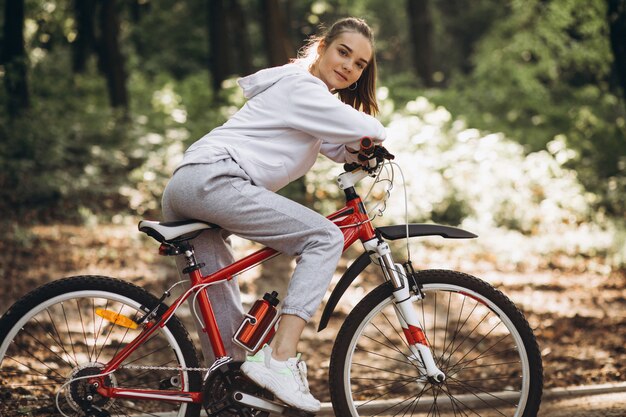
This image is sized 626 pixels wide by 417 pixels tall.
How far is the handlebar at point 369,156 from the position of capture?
3.18 metres

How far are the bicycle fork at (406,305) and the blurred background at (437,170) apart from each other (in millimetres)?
1540

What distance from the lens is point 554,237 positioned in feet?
30.5

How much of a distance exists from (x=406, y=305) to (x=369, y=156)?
0.67m

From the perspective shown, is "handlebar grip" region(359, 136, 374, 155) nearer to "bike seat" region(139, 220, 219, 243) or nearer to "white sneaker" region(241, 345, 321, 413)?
"bike seat" region(139, 220, 219, 243)

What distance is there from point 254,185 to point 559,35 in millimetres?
18354

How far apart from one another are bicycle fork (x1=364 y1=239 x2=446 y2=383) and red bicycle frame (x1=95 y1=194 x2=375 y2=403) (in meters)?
0.08

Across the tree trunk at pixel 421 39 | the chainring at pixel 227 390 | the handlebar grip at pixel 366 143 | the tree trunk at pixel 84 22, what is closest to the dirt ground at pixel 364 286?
the chainring at pixel 227 390

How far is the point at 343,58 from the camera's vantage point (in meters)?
3.44

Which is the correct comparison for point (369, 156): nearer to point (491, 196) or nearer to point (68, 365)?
point (68, 365)

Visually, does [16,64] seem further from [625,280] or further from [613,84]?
[613,84]

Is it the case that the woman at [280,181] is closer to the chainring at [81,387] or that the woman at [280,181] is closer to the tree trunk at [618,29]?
the chainring at [81,387]

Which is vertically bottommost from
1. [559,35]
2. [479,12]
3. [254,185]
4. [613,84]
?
[254,185]

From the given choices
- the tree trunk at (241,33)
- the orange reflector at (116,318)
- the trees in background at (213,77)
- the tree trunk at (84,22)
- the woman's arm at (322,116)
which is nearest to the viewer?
the woman's arm at (322,116)

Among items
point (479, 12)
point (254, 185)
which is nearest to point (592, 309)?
point (254, 185)
